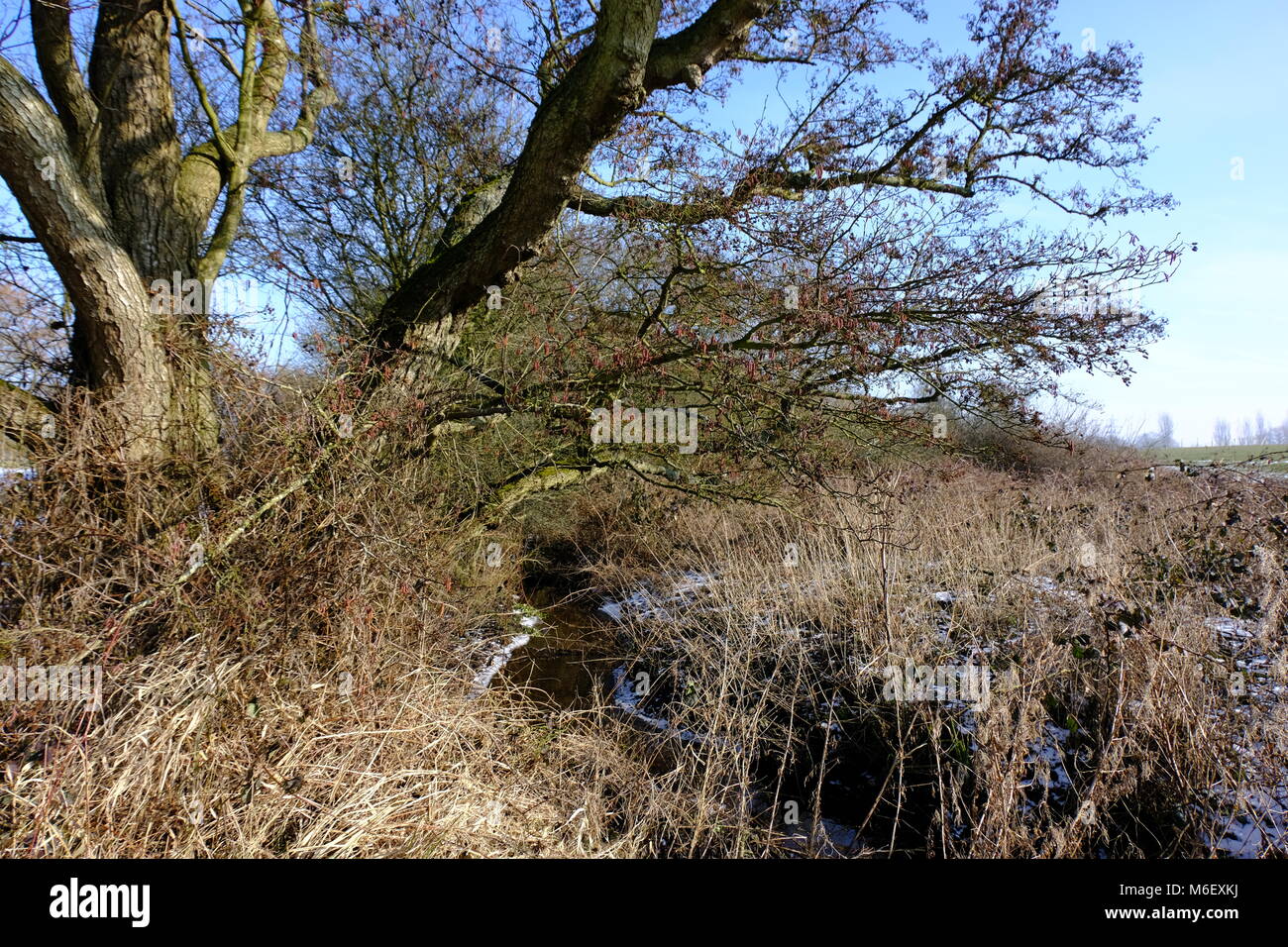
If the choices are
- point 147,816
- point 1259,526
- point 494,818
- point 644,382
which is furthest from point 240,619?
point 1259,526

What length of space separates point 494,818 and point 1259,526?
251 inches

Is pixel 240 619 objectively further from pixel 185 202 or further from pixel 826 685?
pixel 826 685

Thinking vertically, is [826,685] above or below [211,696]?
below

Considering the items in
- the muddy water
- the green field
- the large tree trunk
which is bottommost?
the muddy water

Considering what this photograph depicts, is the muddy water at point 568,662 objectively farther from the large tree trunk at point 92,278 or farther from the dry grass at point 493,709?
the large tree trunk at point 92,278

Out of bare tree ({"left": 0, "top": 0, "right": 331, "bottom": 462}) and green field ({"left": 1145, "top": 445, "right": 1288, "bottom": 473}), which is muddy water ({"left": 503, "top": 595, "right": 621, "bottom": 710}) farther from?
green field ({"left": 1145, "top": 445, "right": 1288, "bottom": 473})

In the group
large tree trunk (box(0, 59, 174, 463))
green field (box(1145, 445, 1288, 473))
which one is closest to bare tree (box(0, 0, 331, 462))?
large tree trunk (box(0, 59, 174, 463))

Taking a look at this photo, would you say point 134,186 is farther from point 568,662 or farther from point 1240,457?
point 1240,457

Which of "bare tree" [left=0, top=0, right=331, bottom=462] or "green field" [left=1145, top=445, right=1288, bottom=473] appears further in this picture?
Result: "green field" [left=1145, top=445, right=1288, bottom=473]

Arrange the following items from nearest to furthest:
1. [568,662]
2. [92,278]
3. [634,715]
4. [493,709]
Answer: [92,278] < [493,709] < [634,715] < [568,662]

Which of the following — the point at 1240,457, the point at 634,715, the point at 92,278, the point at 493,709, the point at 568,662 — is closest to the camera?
the point at 92,278

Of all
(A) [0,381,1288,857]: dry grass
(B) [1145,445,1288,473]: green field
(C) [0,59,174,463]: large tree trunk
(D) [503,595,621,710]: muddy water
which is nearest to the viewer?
(A) [0,381,1288,857]: dry grass

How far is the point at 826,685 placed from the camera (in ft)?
19.1

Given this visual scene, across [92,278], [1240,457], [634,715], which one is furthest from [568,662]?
[1240,457]
